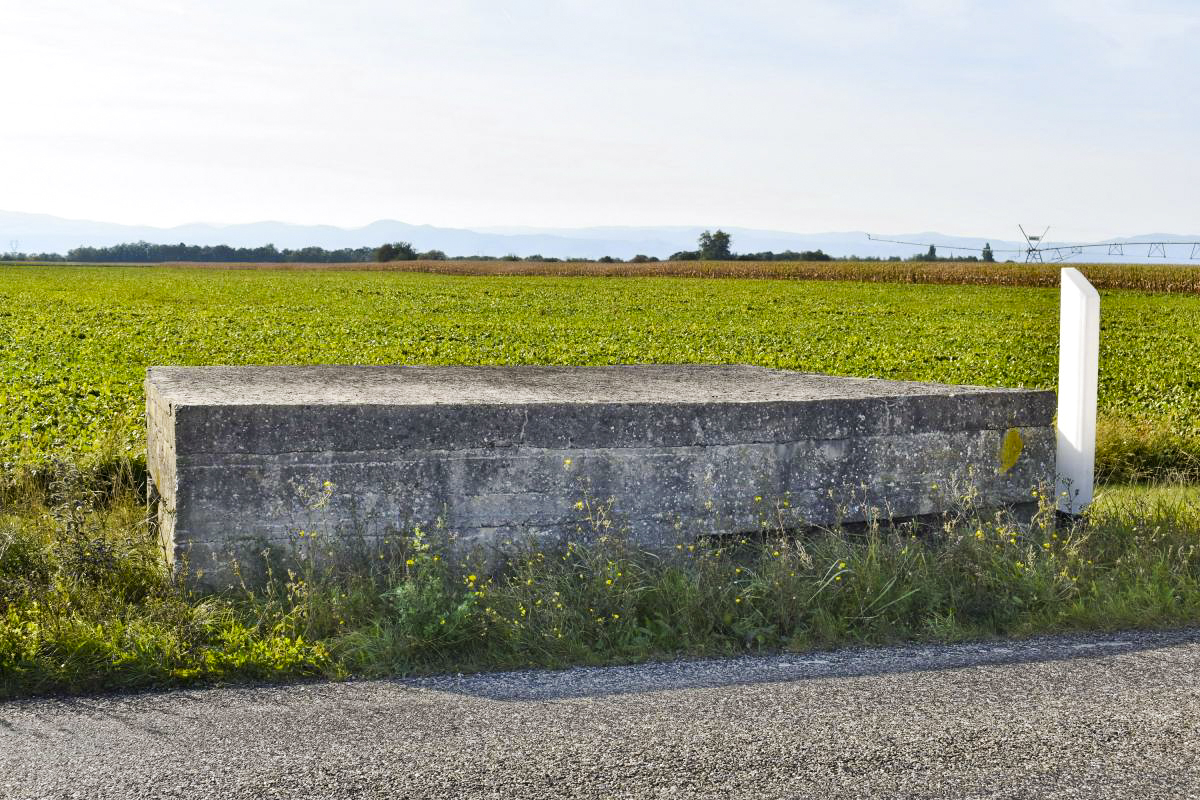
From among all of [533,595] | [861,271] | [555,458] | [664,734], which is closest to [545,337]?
[555,458]

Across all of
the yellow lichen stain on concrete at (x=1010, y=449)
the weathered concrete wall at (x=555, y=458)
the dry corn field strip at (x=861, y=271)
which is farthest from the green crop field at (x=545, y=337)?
the dry corn field strip at (x=861, y=271)

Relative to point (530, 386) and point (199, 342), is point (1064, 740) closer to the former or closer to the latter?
point (530, 386)

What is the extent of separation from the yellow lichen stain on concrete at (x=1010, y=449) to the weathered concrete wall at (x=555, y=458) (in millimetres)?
13

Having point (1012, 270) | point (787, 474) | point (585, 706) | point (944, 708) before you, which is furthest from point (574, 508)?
point (1012, 270)

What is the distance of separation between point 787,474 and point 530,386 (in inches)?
85.1

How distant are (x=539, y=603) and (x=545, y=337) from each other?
892 inches

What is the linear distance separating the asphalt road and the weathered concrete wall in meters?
1.17

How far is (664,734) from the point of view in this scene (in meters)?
3.94

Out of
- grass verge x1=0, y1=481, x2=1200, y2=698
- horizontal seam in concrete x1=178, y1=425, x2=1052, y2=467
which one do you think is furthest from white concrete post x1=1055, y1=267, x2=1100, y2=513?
horizontal seam in concrete x1=178, y1=425, x2=1052, y2=467

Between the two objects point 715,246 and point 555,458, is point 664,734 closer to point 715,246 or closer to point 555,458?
point 555,458

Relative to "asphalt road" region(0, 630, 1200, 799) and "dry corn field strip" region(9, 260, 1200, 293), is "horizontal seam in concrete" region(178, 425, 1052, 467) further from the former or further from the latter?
"dry corn field strip" region(9, 260, 1200, 293)

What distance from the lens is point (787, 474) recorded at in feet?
20.6

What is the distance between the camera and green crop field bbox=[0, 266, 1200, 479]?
1510 cm

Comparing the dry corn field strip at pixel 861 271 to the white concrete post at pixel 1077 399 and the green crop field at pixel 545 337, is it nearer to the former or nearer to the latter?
the green crop field at pixel 545 337
